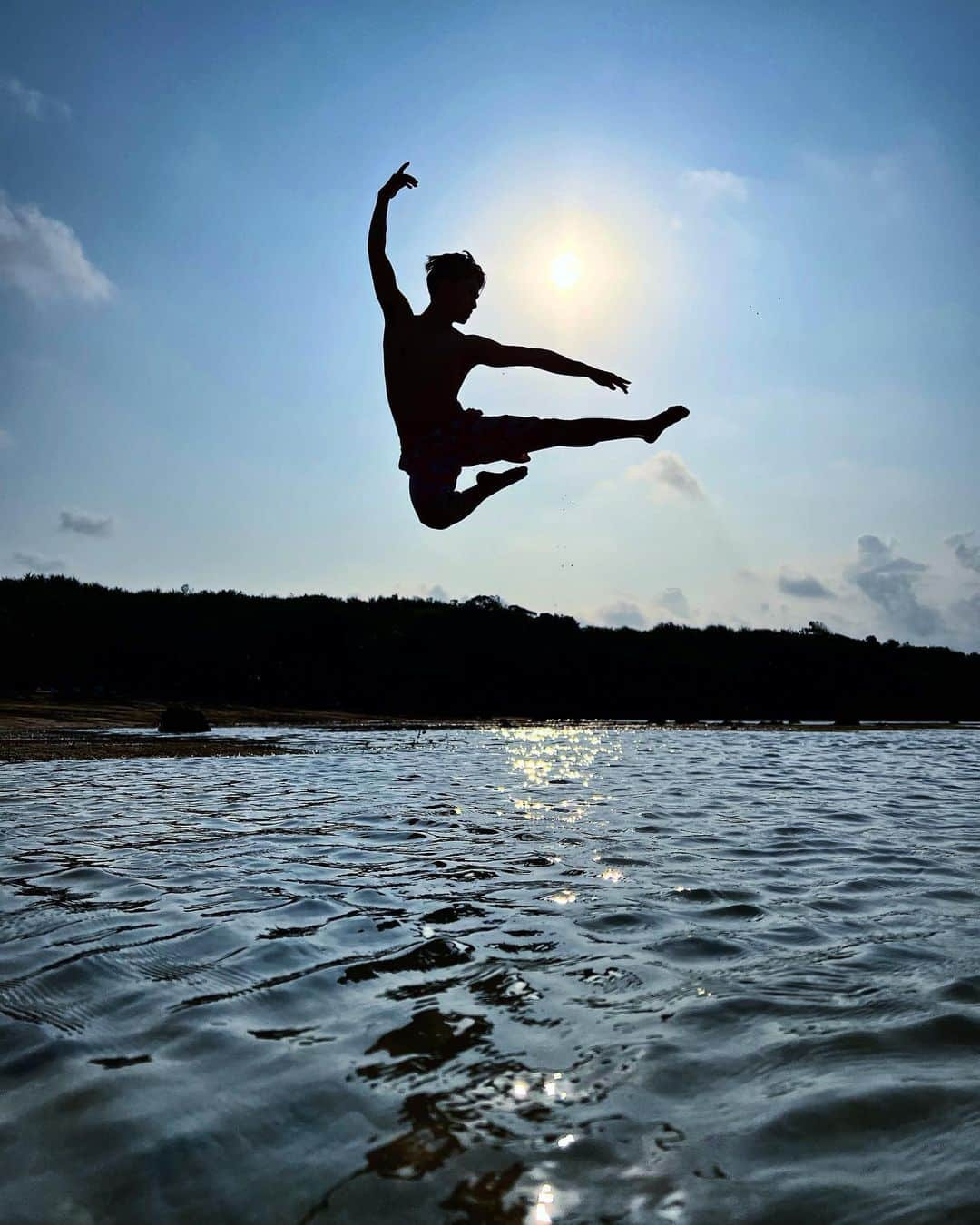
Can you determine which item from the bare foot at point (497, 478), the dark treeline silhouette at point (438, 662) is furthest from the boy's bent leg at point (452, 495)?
the dark treeline silhouette at point (438, 662)

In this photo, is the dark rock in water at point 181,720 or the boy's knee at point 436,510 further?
the dark rock in water at point 181,720

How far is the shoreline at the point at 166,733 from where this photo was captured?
17.1 meters

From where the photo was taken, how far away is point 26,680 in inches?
1398

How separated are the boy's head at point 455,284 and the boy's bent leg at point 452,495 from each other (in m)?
1.27

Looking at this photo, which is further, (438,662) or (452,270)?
(438,662)

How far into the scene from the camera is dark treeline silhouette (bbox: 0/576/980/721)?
3981 centimetres

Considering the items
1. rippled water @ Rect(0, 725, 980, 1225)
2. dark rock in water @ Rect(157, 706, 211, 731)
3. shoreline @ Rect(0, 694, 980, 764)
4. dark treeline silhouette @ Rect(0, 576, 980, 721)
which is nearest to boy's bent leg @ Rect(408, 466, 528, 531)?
rippled water @ Rect(0, 725, 980, 1225)

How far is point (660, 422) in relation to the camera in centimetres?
719

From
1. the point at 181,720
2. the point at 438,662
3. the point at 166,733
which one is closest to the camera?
the point at 166,733

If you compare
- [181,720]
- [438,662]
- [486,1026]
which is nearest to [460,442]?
[486,1026]

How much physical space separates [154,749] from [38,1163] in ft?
52.2

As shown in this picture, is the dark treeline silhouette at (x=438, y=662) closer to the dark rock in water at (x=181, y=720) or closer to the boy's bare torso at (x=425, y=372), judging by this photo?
the dark rock in water at (x=181, y=720)

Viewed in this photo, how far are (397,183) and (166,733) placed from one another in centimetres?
1813

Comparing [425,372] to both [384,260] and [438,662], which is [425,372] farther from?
[438,662]
